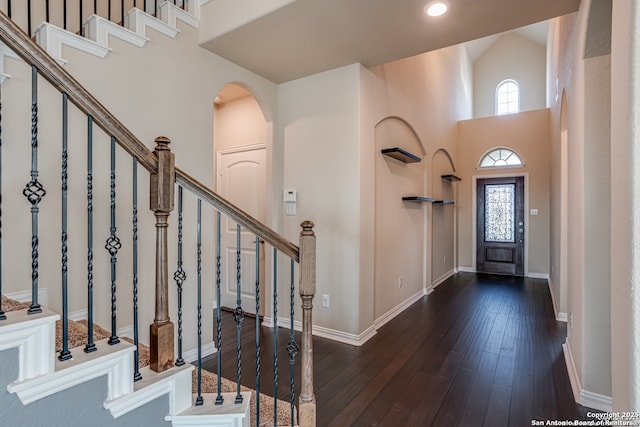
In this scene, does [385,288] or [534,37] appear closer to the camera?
[385,288]

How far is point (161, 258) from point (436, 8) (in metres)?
2.38

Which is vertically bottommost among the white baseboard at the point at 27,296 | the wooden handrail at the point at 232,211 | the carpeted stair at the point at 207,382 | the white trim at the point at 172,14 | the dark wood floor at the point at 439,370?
the dark wood floor at the point at 439,370

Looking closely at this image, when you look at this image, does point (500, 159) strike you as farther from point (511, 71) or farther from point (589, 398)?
point (589, 398)

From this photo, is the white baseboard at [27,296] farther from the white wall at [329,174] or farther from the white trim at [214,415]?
the white wall at [329,174]

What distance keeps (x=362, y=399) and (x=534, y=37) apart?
363 inches

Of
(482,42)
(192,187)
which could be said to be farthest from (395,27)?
(482,42)

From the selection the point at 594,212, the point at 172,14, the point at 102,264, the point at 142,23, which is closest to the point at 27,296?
the point at 102,264

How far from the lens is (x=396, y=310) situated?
4207 millimetres

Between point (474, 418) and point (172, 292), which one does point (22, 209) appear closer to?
point (172, 292)

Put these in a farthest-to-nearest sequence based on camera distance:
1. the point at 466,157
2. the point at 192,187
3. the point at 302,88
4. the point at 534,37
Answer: the point at 534,37 → the point at 466,157 → the point at 302,88 → the point at 192,187

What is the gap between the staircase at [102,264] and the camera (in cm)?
116

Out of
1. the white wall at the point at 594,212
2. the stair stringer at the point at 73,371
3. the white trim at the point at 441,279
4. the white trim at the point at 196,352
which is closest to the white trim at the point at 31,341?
the stair stringer at the point at 73,371

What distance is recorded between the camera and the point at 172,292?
272 centimetres

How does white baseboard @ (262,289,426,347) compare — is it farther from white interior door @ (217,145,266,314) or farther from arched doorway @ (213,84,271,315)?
white interior door @ (217,145,266,314)
